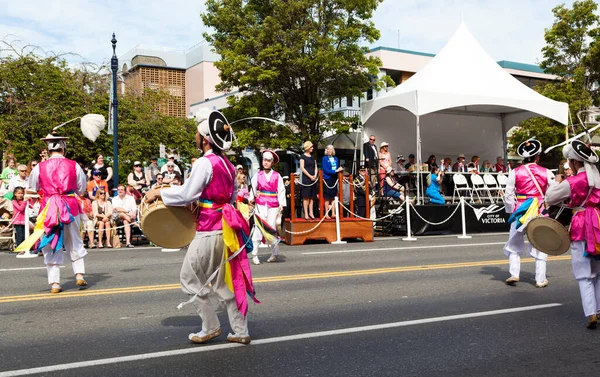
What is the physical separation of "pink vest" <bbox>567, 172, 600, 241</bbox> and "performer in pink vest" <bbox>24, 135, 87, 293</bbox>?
6440mm

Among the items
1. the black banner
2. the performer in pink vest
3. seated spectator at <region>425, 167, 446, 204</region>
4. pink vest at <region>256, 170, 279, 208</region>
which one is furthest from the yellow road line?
seated spectator at <region>425, 167, 446, 204</region>

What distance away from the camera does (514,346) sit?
17.5ft

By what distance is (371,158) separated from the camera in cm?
1806

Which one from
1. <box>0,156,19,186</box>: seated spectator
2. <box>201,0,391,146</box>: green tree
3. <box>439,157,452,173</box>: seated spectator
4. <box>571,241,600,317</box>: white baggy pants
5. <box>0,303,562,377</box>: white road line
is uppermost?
<box>201,0,391,146</box>: green tree

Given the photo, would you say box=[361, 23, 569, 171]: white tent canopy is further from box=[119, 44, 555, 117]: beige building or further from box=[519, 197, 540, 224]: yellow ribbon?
box=[119, 44, 555, 117]: beige building

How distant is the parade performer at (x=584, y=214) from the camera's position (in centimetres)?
618

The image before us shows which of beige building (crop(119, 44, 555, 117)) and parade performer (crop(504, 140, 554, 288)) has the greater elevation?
beige building (crop(119, 44, 555, 117))

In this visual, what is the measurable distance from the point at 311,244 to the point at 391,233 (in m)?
3.60

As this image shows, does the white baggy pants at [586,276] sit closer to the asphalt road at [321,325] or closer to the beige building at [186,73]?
the asphalt road at [321,325]

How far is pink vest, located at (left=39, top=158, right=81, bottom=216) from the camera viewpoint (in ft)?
27.3

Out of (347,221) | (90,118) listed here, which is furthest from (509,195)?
(90,118)

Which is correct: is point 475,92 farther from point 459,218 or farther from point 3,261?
point 3,261

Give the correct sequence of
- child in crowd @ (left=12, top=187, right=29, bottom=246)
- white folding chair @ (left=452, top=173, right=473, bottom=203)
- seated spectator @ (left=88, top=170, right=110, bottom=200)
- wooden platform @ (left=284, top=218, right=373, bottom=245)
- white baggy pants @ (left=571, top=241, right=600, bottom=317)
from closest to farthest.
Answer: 1. white baggy pants @ (left=571, top=241, right=600, bottom=317)
2. child in crowd @ (left=12, top=187, right=29, bottom=246)
3. wooden platform @ (left=284, top=218, right=373, bottom=245)
4. seated spectator @ (left=88, top=170, right=110, bottom=200)
5. white folding chair @ (left=452, top=173, right=473, bottom=203)

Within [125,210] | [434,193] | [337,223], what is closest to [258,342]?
[337,223]
